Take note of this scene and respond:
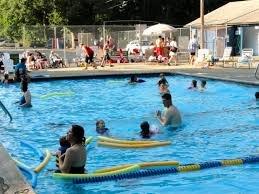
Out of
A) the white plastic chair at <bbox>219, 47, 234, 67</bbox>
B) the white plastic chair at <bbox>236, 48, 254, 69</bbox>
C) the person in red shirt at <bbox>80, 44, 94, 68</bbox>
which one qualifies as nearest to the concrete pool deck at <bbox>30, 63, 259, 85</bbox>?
the white plastic chair at <bbox>236, 48, 254, 69</bbox>

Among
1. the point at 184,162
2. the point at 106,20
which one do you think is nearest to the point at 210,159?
the point at 184,162

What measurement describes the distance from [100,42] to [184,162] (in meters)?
24.6

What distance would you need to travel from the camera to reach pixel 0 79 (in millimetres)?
23562

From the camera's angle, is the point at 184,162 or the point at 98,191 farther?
the point at 184,162

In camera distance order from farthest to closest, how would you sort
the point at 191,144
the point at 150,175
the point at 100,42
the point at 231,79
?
the point at 100,42 < the point at 231,79 < the point at 191,144 < the point at 150,175

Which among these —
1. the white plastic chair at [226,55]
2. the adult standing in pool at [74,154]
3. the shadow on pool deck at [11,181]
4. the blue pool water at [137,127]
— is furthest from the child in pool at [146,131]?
the white plastic chair at [226,55]

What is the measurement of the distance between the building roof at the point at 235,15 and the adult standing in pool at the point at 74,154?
27.1 meters

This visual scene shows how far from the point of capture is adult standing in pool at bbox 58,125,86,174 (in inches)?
301

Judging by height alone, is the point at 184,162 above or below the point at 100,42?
below

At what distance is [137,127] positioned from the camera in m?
13.4

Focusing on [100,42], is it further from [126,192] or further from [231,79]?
[126,192]

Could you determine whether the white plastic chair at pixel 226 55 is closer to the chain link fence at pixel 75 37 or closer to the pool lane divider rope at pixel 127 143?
the chain link fence at pixel 75 37

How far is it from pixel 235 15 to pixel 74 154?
31176 mm

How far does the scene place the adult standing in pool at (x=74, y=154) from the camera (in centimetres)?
764
